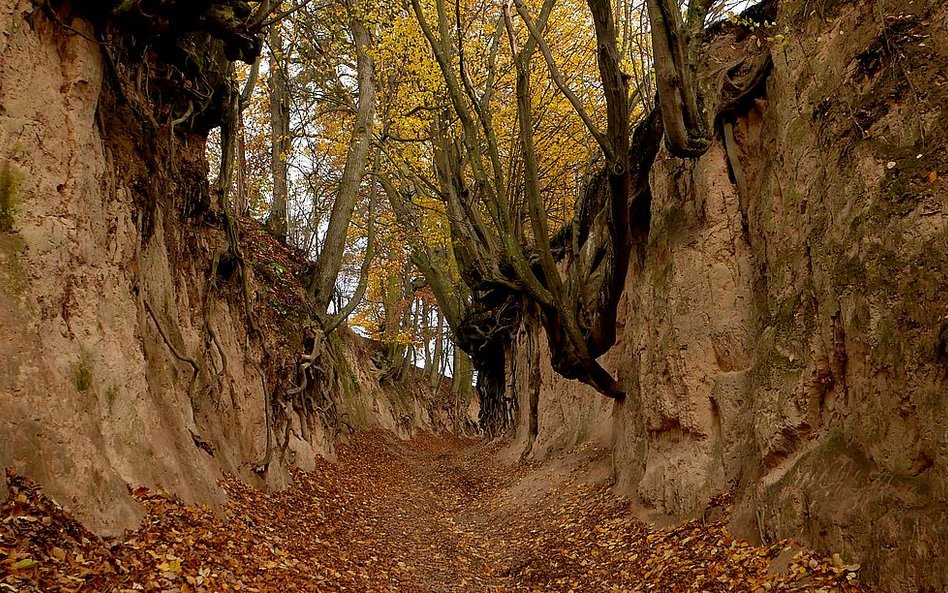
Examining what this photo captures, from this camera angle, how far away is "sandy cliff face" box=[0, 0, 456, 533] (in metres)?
3.93

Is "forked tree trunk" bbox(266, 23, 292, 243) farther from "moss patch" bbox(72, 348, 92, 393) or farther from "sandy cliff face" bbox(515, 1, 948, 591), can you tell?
"sandy cliff face" bbox(515, 1, 948, 591)

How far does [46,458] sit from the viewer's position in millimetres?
3764

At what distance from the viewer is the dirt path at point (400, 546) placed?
3539 mm

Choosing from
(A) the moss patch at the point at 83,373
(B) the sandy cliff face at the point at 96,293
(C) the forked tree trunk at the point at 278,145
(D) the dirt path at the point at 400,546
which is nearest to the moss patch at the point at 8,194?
(B) the sandy cliff face at the point at 96,293

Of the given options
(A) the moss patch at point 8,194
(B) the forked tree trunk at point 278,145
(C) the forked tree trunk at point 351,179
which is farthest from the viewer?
(B) the forked tree trunk at point 278,145

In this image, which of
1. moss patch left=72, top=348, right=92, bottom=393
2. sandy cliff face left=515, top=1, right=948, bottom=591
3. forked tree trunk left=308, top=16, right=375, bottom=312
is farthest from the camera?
forked tree trunk left=308, top=16, right=375, bottom=312

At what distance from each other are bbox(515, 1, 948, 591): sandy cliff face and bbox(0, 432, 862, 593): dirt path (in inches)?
19.4

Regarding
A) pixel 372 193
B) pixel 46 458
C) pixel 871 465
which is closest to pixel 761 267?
pixel 871 465

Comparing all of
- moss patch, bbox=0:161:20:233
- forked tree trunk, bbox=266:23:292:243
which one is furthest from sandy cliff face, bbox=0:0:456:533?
forked tree trunk, bbox=266:23:292:243

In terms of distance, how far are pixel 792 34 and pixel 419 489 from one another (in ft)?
34.6

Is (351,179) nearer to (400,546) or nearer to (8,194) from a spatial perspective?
(400,546)

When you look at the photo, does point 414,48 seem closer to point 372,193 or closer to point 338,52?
point 338,52

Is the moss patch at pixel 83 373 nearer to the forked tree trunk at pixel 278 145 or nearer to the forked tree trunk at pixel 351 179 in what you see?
the forked tree trunk at pixel 351 179

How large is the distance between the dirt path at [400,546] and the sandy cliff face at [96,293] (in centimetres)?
36
